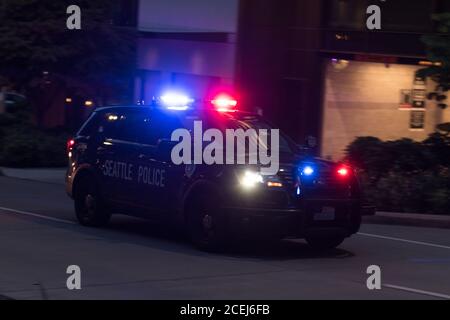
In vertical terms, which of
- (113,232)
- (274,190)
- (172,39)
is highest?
(172,39)

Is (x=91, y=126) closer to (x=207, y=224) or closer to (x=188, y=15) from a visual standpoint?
(x=207, y=224)

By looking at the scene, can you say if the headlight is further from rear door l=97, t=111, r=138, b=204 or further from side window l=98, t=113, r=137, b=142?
side window l=98, t=113, r=137, b=142

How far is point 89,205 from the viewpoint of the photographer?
1354 centimetres

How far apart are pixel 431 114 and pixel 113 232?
10867 mm

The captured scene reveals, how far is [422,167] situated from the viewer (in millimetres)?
16953

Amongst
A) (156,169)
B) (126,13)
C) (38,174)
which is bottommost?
(38,174)

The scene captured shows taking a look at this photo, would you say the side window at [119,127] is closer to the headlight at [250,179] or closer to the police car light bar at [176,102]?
the police car light bar at [176,102]

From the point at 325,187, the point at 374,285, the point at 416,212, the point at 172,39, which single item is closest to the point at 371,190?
the point at 416,212

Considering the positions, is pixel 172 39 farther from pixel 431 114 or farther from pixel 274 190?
pixel 274 190

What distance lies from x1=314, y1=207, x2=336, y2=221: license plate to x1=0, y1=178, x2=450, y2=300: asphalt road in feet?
1.70

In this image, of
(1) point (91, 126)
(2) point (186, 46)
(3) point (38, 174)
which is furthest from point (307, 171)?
(2) point (186, 46)

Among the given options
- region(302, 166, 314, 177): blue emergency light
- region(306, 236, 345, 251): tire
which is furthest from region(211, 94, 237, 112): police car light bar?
region(306, 236, 345, 251): tire

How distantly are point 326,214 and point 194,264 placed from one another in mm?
1794

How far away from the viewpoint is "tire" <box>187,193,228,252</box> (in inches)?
442
